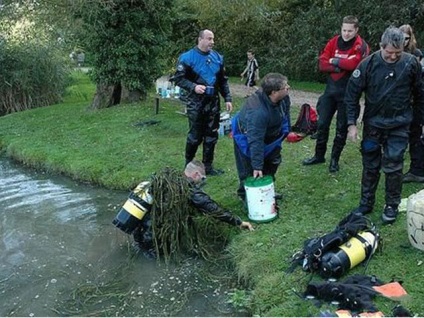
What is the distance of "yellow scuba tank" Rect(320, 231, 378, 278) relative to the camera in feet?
13.4

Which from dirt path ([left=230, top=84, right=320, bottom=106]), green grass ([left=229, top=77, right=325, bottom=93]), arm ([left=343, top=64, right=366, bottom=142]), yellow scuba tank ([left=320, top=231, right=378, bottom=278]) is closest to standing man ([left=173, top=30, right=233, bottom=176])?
arm ([left=343, top=64, right=366, bottom=142])

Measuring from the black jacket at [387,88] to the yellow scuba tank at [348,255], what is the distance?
1037 mm

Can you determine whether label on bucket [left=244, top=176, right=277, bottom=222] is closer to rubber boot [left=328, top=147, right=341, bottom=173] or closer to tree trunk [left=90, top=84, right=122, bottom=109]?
rubber boot [left=328, top=147, right=341, bottom=173]

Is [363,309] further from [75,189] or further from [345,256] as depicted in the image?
[75,189]

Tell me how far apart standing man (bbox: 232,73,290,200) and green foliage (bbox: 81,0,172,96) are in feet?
25.3

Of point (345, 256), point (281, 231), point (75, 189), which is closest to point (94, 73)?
point (75, 189)

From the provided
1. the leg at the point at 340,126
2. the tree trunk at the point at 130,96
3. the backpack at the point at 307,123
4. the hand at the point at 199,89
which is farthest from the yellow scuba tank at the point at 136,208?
the tree trunk at the point at 130,96

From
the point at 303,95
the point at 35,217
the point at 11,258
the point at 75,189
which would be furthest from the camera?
the point at 303,95

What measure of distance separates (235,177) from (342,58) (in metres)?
2.07

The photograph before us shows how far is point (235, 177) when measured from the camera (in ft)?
22.8

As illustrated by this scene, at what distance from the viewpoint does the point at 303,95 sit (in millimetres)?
15312

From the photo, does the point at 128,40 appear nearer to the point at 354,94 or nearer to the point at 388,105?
the point at 354,94

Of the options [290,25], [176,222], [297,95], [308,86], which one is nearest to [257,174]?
[176,222]

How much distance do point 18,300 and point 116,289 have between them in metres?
0.85
